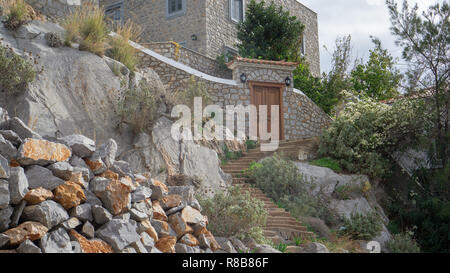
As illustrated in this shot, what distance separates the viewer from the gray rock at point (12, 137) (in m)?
4.70

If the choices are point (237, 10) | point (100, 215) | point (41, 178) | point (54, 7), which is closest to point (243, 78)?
point (54, 7)

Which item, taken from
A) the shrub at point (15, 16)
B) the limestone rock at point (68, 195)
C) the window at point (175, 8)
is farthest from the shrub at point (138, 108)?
the window at point (175, 8)

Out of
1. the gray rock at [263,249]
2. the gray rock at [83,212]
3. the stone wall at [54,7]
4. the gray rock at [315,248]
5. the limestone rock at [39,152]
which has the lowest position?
the gray rock at [315,248]

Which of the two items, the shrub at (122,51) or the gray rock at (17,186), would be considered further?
the shrub at (122,51)

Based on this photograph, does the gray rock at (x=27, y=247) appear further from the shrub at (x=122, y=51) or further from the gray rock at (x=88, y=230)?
the shrub at (x=122, y=51)

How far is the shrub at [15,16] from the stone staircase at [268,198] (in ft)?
17.6

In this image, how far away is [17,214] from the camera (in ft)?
14.1

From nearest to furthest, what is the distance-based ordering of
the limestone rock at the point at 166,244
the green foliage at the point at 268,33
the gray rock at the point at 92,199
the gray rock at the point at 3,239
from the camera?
the gray rock at the point at 3,239 → the gray rock at the point at 92,199 → the limestone rock at the point at 166,244 → the green foliage at the point at 268,33

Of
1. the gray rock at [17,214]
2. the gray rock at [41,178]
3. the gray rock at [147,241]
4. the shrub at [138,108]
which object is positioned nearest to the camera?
the gray rock at [17,214]

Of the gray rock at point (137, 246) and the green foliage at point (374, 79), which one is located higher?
the green foliage at point (374, 79)

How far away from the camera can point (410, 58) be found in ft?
35.1

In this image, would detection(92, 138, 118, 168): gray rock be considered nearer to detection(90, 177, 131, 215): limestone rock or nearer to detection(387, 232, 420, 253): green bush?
detection(90, 177, 131, 215): limestone rock
